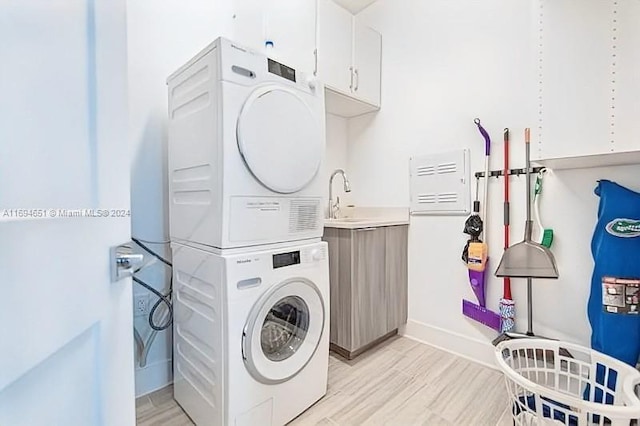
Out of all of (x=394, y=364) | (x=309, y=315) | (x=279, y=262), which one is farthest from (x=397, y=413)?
(x=279, y=262)

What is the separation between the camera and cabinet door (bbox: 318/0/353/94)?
212 cm

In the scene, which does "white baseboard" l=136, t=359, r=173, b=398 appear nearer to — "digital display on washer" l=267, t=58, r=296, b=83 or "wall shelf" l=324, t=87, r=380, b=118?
"digital display on washer" l=267, t=58, r=296, b=83

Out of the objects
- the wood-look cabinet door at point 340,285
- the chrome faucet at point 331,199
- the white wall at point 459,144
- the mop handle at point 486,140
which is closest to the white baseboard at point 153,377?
the wood-look cabinet door at point 340,285

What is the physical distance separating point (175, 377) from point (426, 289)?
177cm

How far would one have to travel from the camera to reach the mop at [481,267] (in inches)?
75.5

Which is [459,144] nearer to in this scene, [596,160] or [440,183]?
[440,183]

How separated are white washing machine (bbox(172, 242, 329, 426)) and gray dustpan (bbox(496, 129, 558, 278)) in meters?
1.01

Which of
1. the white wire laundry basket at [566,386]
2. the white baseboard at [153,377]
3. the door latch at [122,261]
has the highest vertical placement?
the door latch at [122,261]

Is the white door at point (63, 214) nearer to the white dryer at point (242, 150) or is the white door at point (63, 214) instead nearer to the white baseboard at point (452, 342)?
the white dryer at point (242, 150)

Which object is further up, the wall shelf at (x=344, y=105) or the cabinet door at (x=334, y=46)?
the cabinet door at (x=334, y=46)

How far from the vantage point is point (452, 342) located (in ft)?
7.00

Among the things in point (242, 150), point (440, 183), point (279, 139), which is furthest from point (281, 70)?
point (440, 183)

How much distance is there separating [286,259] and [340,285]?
0.76 meters

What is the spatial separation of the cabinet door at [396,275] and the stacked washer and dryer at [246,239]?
2.61 feet
